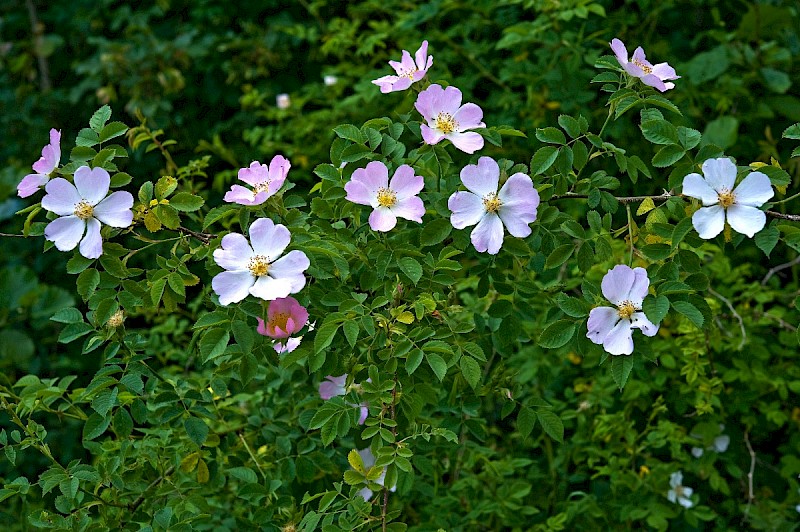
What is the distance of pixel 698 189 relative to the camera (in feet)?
3.82

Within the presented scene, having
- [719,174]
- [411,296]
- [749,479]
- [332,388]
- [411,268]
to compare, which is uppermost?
[719,174]

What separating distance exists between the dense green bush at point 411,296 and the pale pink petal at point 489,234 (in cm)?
4

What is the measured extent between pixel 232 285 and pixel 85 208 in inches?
8.6

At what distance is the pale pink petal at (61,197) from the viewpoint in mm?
1213

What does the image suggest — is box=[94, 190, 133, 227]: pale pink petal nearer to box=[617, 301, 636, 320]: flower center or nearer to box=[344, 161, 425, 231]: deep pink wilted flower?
box=[344, 161, 425, 231]: deep pink wilted flower

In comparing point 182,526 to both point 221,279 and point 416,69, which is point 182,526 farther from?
point 416,69

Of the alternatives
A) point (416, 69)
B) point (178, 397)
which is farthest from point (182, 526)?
point (416, 69)

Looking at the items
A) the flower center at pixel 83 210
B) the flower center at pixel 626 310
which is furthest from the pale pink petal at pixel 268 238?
the flower center at pixel 626 310

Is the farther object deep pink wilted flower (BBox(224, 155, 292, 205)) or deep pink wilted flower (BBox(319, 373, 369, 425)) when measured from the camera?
deep pink wilted flower (BBox(319, 373, 369, 425))

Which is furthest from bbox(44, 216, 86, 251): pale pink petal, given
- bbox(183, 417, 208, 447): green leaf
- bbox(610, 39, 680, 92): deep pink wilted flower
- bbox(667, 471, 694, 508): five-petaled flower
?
bbox(667, 471, 694, 508): five-petaled flower

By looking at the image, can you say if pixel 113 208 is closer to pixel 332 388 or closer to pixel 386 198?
pixel 386 198

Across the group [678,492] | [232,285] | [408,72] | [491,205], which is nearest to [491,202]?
[491,205]

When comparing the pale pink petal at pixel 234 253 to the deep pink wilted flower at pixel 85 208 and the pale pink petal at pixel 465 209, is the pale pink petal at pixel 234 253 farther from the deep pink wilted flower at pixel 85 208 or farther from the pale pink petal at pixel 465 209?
the pale pink petal at pixel 465 209

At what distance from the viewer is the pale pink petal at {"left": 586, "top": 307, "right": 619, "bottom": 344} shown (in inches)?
47.1
